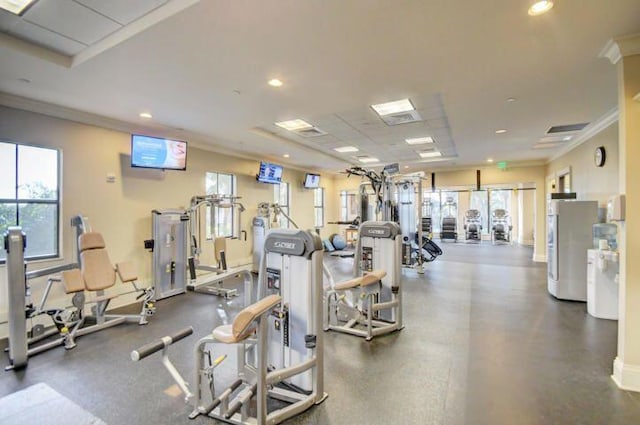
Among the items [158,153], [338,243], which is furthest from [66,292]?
[338,243]

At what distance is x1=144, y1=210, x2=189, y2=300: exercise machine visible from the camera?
5.25 m

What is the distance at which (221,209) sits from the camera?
23.2ft

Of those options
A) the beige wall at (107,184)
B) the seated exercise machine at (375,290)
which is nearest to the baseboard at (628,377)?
the seated exercise machine at (375,290)

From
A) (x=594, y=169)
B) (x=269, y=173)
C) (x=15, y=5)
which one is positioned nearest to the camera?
(x=15, y=5)

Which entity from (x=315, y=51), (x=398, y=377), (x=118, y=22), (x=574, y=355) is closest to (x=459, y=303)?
(x=574, y=355)

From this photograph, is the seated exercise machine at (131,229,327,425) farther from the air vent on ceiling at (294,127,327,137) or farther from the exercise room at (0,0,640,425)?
the air vent on ceiling at (294,127,327,137)

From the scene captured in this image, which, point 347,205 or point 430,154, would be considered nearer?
point 430,154

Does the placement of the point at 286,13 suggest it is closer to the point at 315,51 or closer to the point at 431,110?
the point at 315,51

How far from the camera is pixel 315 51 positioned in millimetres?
2701

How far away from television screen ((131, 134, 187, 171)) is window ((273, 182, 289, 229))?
11.3 ft

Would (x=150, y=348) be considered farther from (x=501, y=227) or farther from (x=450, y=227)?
(x=501, y=227)

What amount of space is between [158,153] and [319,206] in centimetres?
695

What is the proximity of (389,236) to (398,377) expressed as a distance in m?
1.69

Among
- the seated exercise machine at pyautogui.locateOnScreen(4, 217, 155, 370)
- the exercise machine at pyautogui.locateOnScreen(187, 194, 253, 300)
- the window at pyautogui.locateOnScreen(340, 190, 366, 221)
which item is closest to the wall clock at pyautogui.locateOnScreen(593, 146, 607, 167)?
the exercise machine at pyautogui.locateOnScreen(187, 194, 253, 300)
